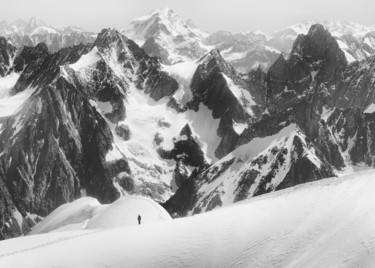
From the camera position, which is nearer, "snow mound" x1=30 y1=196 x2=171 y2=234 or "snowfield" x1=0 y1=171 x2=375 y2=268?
"snowfield" x1=0 y1=171 x2=375 y2=268

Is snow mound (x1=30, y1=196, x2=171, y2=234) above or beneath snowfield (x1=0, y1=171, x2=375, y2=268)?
beneath

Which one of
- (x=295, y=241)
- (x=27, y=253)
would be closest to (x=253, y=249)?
(x=295, y=241)

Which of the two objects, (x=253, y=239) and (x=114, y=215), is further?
(x=114, y=215)

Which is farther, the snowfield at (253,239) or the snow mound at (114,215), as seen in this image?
the snow mound at (114,215)

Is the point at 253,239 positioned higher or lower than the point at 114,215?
higher

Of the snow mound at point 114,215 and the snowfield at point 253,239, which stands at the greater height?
the snowfield at point 253,239
